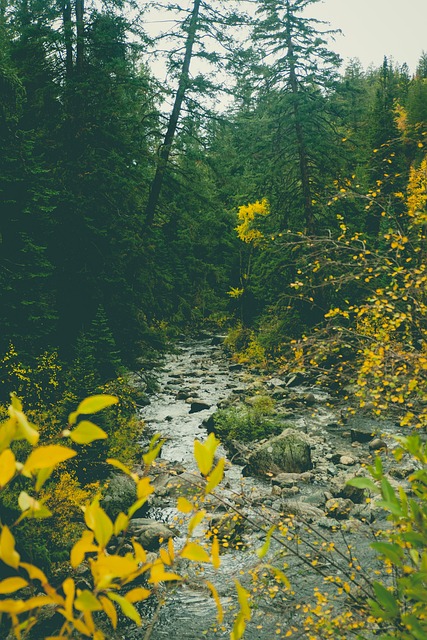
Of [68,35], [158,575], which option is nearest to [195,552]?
[158,575]

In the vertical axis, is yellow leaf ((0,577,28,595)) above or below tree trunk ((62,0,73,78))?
below

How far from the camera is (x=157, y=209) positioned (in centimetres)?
1415

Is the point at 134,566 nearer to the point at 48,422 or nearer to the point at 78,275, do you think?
the point at 48,422

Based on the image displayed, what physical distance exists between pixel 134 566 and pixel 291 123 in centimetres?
1751

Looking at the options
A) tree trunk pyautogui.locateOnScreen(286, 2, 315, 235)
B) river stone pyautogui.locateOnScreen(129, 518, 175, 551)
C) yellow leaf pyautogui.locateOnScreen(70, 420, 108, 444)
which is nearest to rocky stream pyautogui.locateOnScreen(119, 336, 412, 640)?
river stone pyautogui.locateOnScreen(129, 518, 175, 551)

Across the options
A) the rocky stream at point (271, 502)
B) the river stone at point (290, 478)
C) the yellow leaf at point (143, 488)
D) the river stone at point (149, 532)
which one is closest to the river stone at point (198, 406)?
the rocky stream at point (271, 502)

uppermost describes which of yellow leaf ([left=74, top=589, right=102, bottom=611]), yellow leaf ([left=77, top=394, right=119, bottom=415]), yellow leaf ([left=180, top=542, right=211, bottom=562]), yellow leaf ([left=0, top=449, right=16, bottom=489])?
yellow leaf ([left=77, top=394, right=119, bottom=415])

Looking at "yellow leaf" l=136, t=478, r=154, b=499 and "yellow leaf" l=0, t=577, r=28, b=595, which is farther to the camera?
"yellow leaf" l=136, t=478, r=154, b=499

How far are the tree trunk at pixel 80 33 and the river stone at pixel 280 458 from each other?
A: 10.1 meters

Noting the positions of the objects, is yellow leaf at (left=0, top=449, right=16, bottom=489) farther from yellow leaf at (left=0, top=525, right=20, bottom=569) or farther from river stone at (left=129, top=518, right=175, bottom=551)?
river stone at (left=129, top=518, right=175, bottom=551)

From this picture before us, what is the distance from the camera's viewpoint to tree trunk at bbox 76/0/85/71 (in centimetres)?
1151

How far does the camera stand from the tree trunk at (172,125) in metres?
13.0

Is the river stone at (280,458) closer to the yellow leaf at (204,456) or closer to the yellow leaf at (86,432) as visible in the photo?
the yellow leaf at (204,456)

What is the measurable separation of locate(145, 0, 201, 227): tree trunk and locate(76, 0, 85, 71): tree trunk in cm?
259
